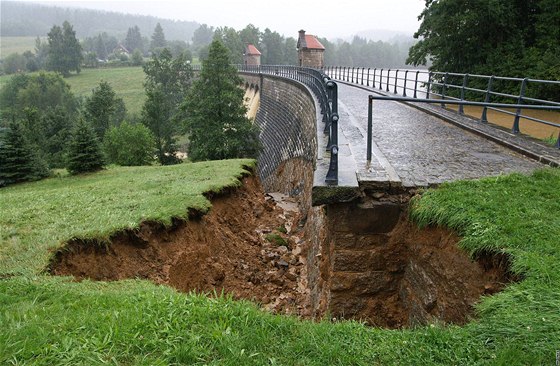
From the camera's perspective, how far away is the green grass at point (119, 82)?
288 ft

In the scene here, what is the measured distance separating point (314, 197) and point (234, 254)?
5065 millimetres

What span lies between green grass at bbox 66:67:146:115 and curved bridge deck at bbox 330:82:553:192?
3117 inches

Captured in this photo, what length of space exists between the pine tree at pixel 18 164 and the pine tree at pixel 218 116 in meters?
9.05

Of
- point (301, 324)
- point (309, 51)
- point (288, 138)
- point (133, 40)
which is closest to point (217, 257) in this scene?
point (301, 324)

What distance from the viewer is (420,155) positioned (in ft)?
23.6

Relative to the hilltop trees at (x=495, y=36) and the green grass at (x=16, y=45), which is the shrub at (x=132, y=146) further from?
the green grass at (x=16, y=45)

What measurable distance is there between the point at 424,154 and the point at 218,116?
20.0m

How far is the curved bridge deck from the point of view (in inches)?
231

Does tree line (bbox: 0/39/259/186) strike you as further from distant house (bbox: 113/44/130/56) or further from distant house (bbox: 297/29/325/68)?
distant house (bbox: 113/44/130/56)

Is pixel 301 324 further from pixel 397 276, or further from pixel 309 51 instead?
pixel 309 51

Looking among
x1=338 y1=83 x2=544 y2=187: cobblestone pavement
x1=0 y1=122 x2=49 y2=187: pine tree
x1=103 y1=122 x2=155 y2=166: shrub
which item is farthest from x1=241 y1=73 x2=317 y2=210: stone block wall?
x1=0 y1=122 x2=49 y2=187: pine tree

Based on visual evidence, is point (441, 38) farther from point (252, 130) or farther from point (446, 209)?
point (446, 209)

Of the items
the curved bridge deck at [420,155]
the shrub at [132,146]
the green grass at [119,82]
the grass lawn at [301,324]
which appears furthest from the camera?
the green grass at [119,82]

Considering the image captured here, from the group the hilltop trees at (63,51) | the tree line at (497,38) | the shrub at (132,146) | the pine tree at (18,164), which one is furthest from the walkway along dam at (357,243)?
the hilltop trees at (63,51)
